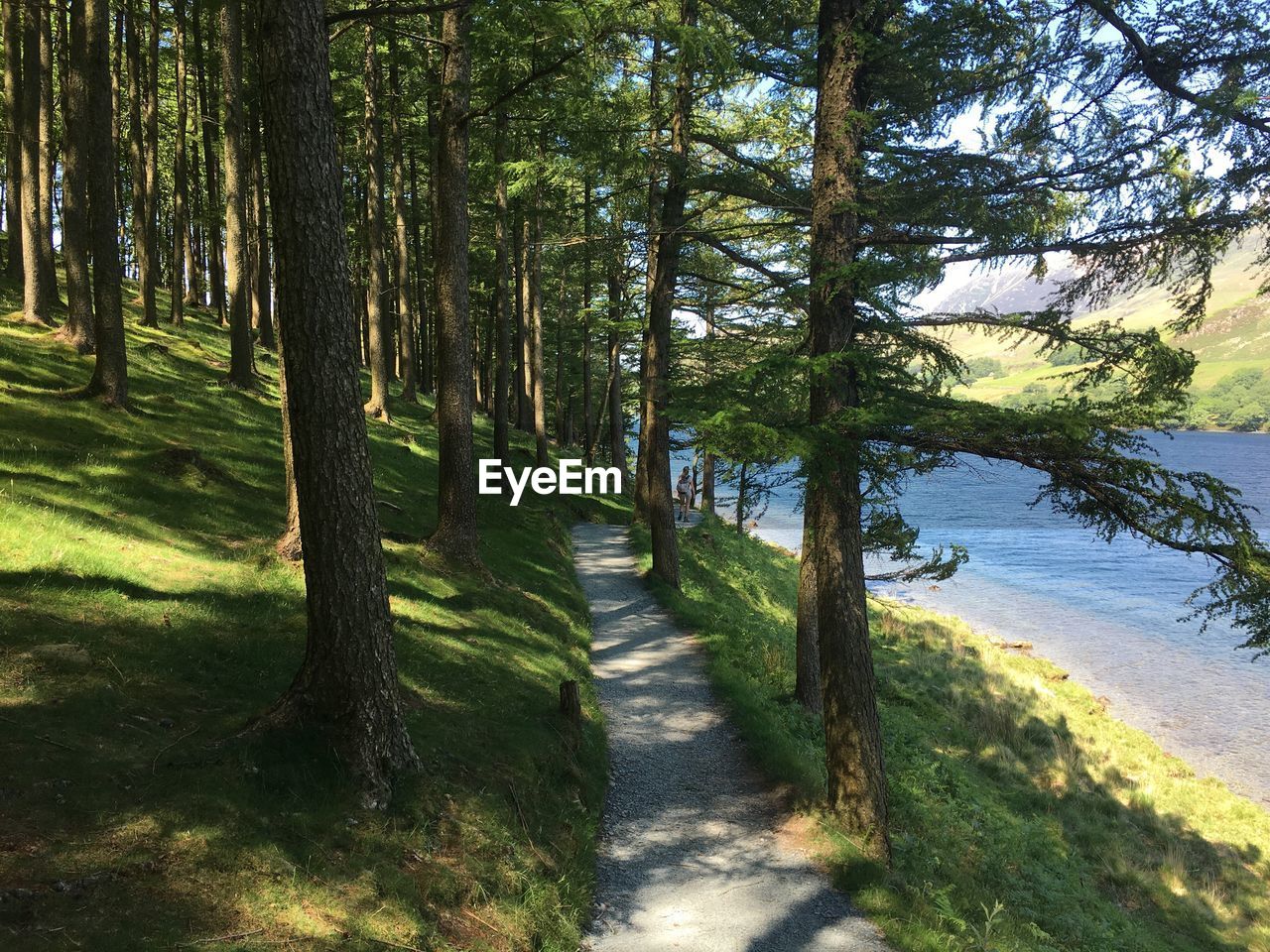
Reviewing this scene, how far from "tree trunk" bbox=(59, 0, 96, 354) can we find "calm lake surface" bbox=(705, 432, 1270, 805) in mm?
14104

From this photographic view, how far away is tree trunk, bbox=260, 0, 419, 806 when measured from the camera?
5355 mm

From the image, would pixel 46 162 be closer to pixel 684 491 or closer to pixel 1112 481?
pixel 684 491

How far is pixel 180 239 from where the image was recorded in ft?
72.3

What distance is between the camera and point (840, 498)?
812cm

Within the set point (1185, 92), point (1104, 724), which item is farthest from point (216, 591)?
point (1104, 724)

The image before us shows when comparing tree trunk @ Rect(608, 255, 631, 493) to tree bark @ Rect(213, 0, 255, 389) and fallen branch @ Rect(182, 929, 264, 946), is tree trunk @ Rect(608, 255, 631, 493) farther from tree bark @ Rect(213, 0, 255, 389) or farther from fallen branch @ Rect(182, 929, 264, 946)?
fallen branch @ Rect(182, 929, 264, 946)

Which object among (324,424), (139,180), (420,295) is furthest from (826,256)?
(420,295)

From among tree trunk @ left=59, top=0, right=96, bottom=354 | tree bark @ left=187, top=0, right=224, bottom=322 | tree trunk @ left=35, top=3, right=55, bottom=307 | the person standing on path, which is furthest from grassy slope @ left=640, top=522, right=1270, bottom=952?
tree bark @ left=187, top=0, right=224, bottom=322

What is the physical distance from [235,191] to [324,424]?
42.2 feet

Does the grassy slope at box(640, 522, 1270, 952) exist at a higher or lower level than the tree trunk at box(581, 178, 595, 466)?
lower

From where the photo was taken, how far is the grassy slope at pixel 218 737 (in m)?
4.21

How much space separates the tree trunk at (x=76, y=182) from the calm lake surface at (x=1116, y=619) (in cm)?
1410

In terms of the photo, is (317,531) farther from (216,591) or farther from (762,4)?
(762,4)

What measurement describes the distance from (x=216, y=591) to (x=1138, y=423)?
9.22 meters
